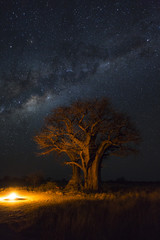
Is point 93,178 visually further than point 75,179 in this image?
No

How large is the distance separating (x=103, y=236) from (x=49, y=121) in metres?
16.5

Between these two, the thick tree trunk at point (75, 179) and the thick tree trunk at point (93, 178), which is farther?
the thick tree trunk at point (75, 179)

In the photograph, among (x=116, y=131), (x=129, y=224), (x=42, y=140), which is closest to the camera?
(x=129, y=224)

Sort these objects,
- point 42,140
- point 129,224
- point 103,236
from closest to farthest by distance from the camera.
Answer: point 103,236, point 129,224, point 42,140

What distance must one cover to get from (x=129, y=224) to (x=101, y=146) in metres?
14.1

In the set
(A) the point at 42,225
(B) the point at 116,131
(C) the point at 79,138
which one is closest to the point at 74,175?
(C) the point at 79,138

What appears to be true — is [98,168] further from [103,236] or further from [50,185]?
[103,236]

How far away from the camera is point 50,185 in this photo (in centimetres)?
2494

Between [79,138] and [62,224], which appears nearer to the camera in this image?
[62,224]

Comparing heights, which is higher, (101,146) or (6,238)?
(101,146)

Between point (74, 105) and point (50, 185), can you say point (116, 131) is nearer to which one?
point (74, 105)

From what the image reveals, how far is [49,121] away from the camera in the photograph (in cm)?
2175

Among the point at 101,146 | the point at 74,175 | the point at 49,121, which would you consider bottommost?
the point at 74,175

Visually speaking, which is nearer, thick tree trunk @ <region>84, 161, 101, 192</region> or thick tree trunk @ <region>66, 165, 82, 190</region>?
thick tree trunk @ <region>84, 161, 101, 192</region>
